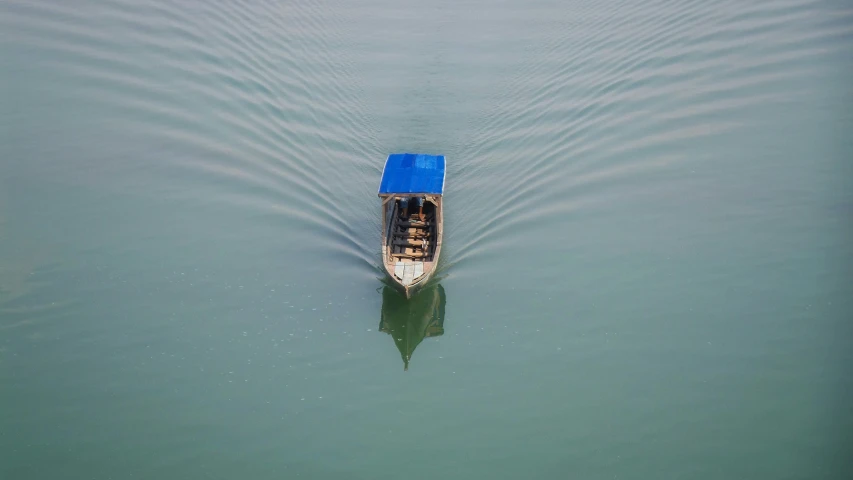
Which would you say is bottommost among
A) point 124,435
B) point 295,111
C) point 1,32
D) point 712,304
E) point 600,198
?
point 124,435

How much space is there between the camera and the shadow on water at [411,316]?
13.0m

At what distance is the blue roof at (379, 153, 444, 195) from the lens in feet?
45.9

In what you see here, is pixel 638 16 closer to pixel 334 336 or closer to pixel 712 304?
pixel 712 304

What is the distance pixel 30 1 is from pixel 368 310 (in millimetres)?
13660

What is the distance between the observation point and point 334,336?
A: 12828mm

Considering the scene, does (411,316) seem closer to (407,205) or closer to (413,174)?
(407,205)

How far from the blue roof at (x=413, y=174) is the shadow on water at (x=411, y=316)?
5.85 feet

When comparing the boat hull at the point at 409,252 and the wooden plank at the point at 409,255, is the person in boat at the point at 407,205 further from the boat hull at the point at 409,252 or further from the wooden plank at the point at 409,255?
the wooden plank at the point at 409,255

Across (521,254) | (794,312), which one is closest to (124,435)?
(521,254)

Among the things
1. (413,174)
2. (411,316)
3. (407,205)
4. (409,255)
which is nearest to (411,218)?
(407,205)

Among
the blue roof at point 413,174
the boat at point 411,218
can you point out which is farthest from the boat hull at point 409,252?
the blue roof at point 413,174

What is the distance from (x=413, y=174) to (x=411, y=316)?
2.70m

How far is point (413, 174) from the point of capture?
564 inches

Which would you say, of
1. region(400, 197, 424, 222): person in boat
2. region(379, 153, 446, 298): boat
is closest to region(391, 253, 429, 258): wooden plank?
region(379, 153, 446, 298): boat
